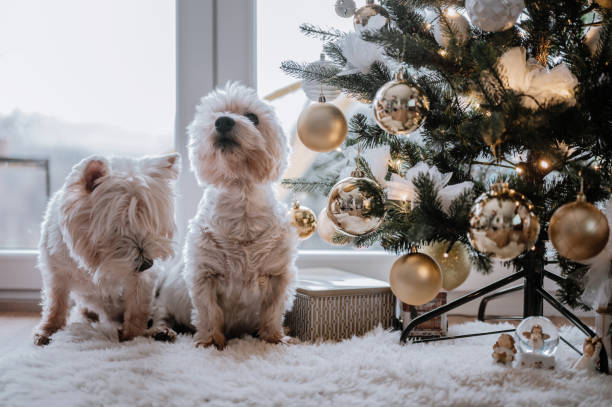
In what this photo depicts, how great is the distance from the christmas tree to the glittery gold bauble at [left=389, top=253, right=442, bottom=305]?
4cm

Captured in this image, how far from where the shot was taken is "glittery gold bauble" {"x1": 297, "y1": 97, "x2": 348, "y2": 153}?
1064mm

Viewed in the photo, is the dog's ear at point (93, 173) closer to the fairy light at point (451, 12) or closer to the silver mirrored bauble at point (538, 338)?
the fairy light at point (451, 12)

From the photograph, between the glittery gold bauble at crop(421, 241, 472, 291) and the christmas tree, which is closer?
the christmas tree

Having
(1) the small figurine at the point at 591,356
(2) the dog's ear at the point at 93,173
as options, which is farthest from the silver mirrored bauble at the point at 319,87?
(1) the small figurine at the point at 591,356

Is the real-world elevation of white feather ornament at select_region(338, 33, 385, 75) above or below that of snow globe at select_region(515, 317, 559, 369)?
above

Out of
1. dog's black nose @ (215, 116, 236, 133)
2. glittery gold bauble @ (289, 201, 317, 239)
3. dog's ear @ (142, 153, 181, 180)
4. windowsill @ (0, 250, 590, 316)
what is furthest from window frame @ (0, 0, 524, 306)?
dog's black nose @ (215, 116, 236, 133)

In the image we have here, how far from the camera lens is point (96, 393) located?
84cm

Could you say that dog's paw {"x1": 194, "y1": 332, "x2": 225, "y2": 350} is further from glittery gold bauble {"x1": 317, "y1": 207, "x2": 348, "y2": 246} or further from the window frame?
the window frame

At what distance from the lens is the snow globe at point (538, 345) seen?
0.96 metres

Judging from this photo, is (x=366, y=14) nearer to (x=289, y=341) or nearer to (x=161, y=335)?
(x=289, y=341)

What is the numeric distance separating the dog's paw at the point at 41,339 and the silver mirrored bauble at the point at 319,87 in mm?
908

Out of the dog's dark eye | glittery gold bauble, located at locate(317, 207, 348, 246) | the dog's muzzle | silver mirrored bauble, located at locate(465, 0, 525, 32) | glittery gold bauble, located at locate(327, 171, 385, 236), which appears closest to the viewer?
silver mirrored bauble, located at locate(465, 0, 525, 32)

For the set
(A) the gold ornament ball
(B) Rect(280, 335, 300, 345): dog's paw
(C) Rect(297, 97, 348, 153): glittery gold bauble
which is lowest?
(B) Rect(280, 335, 300, 345): dog's paw

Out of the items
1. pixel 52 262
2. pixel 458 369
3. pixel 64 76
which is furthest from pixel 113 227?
pixel 64 76
